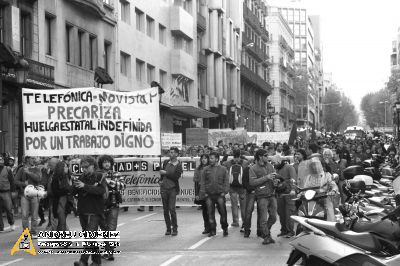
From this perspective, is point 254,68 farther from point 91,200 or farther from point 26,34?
point 91,200

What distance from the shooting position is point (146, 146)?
1534 centimetres

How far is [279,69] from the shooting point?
108125mm

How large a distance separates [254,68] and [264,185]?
67402 millimetres

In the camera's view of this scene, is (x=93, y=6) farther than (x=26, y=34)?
Yes

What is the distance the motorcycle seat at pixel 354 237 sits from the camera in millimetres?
8383

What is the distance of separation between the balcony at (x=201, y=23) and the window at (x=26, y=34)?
86.2ft

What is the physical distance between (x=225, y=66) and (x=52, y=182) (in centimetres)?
4889

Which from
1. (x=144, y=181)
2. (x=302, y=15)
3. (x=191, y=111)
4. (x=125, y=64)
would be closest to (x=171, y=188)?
(x=144, y=181)

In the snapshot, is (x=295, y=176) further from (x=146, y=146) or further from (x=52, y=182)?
(x=52, y=182)

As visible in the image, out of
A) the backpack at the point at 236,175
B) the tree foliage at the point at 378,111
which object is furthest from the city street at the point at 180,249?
the tree foliage at the point at 378,111

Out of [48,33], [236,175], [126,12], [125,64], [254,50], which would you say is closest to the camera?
[236,175]

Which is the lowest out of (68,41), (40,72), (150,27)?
(40,72)

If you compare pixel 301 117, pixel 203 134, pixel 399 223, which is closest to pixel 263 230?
pixel 399 223

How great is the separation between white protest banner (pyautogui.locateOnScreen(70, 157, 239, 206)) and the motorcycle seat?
52.9ft
